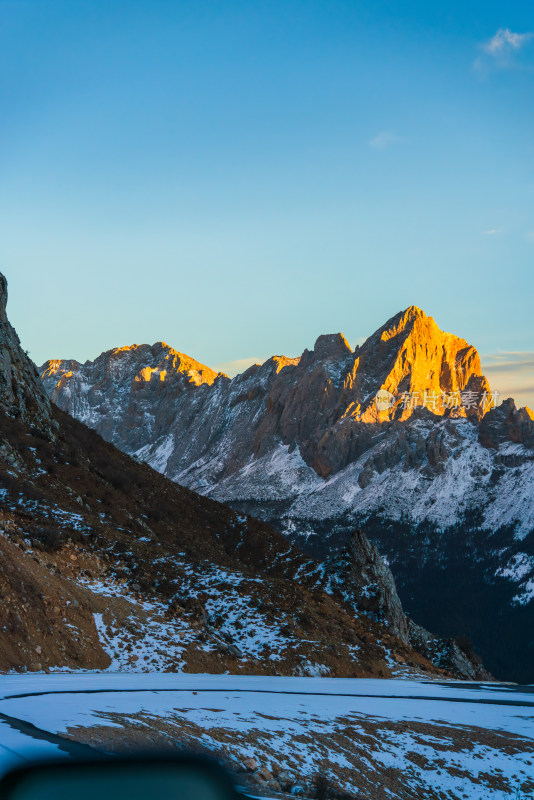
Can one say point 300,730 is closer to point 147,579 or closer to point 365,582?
point 147,579

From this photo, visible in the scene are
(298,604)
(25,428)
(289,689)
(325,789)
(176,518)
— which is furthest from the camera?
(176,518)

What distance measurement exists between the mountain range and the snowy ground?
598 cm

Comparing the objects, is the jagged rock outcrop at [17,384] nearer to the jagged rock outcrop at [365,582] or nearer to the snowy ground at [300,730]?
the jagged rock outcrop at [365,582]

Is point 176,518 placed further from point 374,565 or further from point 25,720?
point 25,720

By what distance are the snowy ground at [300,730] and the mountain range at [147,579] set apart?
5.98 metres

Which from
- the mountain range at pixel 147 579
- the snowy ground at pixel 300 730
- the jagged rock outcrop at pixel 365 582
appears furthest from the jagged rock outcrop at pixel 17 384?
the snowy ground at pixel 300 730

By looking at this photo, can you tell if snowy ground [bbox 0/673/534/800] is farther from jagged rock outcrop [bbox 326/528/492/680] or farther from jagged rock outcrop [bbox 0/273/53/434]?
jagged rock outcrop [bbox 0/273/53/434]

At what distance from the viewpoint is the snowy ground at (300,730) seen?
12.6 metres

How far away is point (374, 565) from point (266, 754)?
3278 cm

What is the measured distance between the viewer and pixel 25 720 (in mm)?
11031

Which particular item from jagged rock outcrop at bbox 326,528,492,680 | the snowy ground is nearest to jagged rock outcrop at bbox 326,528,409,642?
jagged rock outcrop at bbox 326,528,492,680

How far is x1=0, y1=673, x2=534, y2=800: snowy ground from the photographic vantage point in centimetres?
1263

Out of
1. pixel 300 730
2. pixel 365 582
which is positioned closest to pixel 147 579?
pixel 365 582

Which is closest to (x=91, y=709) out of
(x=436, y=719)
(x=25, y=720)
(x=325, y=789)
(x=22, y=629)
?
(x=25, y=720)
